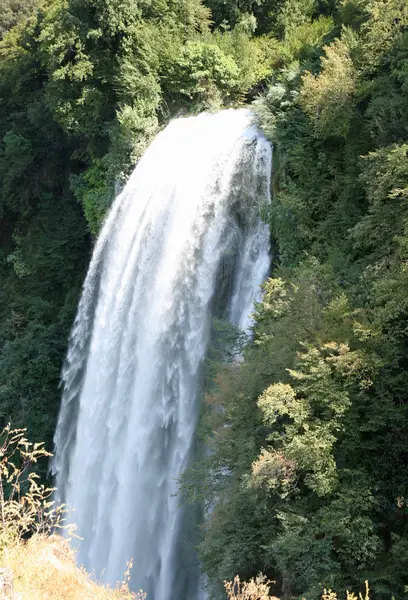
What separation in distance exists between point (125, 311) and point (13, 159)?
11.5m

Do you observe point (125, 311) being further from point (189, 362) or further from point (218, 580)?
point (218, 580)

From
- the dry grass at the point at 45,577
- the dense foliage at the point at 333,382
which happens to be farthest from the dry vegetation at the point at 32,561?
the dense foliage at the point at 333,382

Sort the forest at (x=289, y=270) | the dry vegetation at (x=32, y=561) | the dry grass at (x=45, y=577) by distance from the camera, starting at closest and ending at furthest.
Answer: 1. the dry vegetation at (x=32, y=561)
2. the dry grass at (x=45, y=577)
3. the forest at (x=289, y=270)

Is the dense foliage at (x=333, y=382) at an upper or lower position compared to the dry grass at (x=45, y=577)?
upper

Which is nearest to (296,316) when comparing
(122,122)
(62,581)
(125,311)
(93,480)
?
(62,581)

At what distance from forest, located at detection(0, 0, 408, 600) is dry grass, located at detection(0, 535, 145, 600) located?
82.8 inches

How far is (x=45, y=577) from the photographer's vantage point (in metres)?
4.68

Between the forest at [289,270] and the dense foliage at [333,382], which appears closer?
the dense foliage at [333,382]

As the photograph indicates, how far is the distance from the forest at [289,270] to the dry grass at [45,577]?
2103 millimetres

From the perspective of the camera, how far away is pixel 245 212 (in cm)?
1151

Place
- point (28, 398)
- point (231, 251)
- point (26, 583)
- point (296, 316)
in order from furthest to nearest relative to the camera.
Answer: point (28, 398) → point (231, 251) → point (296, 316) → point (26, 583)

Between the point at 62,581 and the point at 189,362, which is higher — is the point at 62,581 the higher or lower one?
the lower one

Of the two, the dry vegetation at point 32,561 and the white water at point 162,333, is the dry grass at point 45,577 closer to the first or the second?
the dry vegetation at point 32,561

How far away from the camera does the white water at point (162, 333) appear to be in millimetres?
11305
